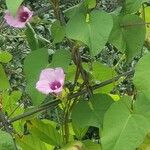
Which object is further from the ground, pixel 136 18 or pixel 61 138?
pixel 136 18

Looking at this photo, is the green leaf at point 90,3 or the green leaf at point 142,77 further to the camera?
the green leaf at point 90,3

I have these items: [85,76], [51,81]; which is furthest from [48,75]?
[85,76]

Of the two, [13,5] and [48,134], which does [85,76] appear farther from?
[13,5]

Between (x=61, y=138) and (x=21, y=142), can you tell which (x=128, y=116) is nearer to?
(x=61, y=138)

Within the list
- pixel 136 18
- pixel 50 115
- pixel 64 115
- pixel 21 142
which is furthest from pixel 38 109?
pixel 50 115

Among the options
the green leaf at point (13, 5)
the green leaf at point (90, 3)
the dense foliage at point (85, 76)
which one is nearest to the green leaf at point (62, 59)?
the dense foliage at point (85, 76)

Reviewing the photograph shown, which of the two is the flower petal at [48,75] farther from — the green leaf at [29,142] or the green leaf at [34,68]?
the green leaf at [29,142]
